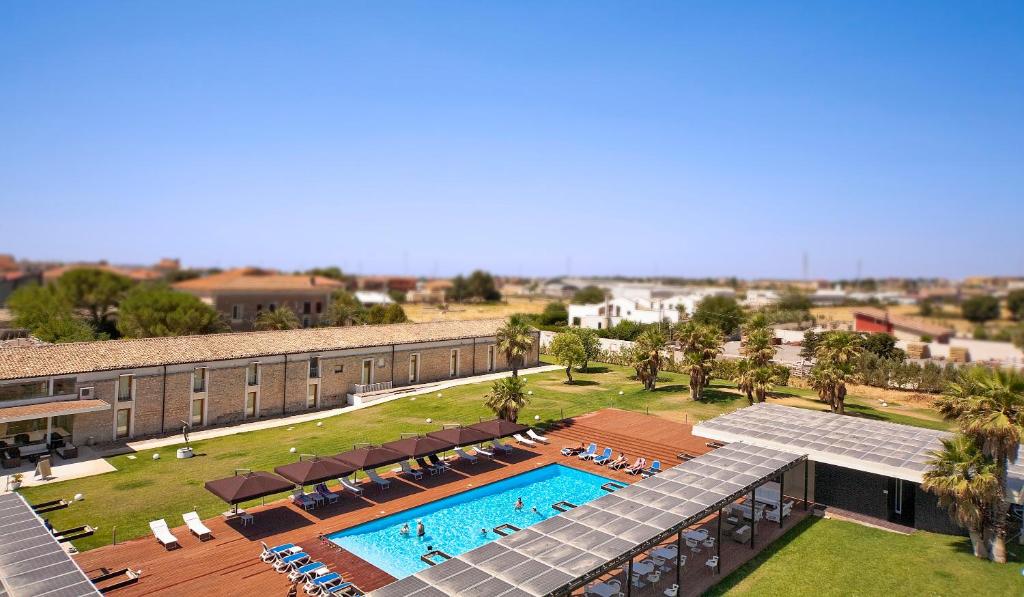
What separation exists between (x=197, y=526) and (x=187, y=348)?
17.0 meters

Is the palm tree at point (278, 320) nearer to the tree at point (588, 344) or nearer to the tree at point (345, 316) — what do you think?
the tree at point (345, 316)

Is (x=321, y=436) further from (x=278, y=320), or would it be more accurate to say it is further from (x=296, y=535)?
(x=278, y=320)

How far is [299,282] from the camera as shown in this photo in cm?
8619

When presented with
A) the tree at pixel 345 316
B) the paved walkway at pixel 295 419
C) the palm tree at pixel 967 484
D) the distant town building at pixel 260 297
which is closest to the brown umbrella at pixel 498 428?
the paved walkway at pixel 295 419

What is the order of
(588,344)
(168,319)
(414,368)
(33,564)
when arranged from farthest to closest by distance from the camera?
(168,319)
(588,344)
(414,368)
(33,564)

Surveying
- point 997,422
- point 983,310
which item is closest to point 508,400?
point 997,422

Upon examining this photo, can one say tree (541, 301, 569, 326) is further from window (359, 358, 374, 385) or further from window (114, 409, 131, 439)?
window (114, 409, 131, 439)

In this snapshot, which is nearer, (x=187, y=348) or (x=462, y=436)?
(x=462, y=436)

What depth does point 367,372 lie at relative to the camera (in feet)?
139

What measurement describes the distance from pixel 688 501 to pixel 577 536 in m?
4.39

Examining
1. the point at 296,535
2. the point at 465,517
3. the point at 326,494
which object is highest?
the point at 326,494

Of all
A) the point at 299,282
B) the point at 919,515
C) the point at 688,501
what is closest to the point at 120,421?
the point at 688,501

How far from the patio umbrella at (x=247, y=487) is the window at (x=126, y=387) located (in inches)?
511

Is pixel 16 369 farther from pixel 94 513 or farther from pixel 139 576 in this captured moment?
pixel 139 576
